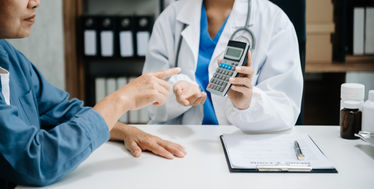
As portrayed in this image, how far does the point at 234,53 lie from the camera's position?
1057 mm

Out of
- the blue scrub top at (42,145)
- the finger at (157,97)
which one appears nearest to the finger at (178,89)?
the finger at (157,97)

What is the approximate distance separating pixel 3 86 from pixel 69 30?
65.1 inches

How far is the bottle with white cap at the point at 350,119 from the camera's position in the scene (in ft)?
3.33

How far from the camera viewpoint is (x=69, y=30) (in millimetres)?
2385

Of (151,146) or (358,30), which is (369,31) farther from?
(151,146)

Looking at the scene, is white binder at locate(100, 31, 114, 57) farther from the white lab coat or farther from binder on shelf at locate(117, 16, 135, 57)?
the white lab coat

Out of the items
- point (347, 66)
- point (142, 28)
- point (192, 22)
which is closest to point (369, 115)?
point (192, 22)

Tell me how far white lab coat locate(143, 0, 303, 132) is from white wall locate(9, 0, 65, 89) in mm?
886

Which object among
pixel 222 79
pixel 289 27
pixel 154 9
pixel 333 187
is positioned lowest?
pixel 333 187

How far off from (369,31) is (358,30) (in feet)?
0.21

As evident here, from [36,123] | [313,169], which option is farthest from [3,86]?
[313,169]

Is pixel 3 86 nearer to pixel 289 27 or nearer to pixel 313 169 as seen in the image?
pixel 313 169

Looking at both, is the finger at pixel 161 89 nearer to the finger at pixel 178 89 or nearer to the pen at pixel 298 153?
the finger at pixel 178 89

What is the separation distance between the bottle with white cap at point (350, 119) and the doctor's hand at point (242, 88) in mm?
255
